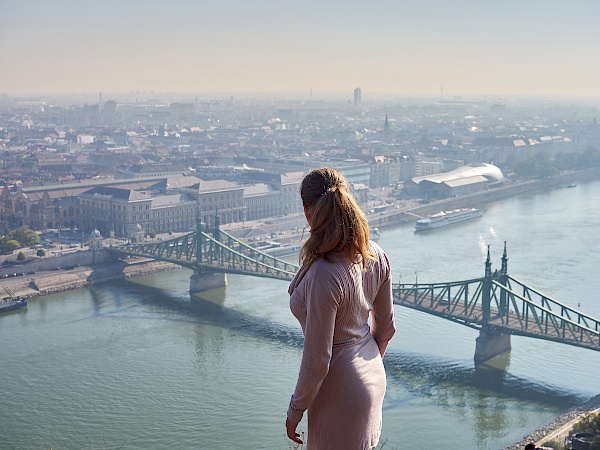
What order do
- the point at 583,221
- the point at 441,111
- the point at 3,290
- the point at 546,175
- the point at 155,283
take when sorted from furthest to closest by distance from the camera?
the point at 441,111 → the point at 546,175 → the point at 583,221 → the point at 155,283 → the point at 3,290

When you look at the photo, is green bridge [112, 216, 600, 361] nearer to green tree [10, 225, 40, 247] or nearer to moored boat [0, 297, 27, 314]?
moored boat [0, 297, 27, 314]

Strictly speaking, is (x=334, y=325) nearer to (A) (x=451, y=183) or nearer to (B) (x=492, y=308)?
(B) (x=492, y=308)

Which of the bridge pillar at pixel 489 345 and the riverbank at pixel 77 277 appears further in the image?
the riverbank at pixel 77 277

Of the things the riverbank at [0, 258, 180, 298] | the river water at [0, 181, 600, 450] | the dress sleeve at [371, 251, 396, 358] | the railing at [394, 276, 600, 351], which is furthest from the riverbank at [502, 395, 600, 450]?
the riverbank at [0, 258, 180, 298]

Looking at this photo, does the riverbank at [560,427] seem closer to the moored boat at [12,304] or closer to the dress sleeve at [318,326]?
the dress sleeve at [318,326]

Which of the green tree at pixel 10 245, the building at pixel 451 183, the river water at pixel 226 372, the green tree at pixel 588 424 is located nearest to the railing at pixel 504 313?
the river water at pixel 226 372

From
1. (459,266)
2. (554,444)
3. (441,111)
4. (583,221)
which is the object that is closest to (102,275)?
(459,266)

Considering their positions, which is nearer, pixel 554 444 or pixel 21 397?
pixel 554 444

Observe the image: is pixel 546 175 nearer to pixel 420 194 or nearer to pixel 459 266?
pixel 420 194
